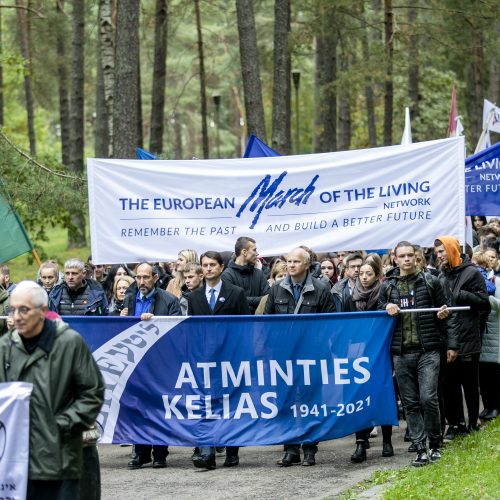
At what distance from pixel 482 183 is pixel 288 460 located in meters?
5.43

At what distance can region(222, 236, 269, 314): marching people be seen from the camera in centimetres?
1209

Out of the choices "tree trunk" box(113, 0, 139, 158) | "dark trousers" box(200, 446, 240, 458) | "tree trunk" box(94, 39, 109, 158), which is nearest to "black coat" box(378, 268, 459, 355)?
"dark trousers" box(200, 446, 240, 458)

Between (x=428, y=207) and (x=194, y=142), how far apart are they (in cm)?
5443

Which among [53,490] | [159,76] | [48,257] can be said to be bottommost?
[53,490]

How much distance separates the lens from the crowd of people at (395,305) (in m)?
10.3

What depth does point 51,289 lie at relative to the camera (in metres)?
12.7

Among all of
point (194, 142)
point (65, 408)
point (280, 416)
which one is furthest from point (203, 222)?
point (194, 142)

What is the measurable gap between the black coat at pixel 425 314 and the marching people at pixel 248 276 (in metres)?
1.97

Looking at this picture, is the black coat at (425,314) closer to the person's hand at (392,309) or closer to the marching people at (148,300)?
the person's hand at (392,309)

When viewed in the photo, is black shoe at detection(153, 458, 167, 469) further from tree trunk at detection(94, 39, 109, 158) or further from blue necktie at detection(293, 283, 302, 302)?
tree trunk at detection(94, 39, 109, 158)

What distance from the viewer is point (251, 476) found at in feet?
33.8

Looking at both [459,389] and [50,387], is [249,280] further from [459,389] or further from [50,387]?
[50,387]

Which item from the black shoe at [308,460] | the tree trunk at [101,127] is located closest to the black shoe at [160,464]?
the black shoe at [308,460]

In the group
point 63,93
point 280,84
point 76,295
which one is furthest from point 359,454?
point 63,93
